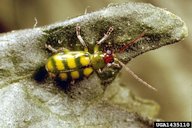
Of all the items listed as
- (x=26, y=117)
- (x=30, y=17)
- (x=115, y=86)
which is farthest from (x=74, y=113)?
A: (x=30, y=17)

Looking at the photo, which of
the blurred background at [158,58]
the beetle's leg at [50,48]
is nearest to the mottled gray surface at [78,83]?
the beetle's leg at [50,48]

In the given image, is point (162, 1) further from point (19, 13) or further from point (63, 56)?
point (63, 56)

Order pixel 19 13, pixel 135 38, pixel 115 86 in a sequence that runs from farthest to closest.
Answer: pixel 19 13, pixel 115 86, pixel 135 38

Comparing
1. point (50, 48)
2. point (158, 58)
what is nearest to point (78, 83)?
point (50, 48)

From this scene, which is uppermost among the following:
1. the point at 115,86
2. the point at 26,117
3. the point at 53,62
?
the point at 53,62

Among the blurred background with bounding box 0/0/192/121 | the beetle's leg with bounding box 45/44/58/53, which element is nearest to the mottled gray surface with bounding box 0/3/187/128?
the beetle's leg with bounding box 45/44/58/53

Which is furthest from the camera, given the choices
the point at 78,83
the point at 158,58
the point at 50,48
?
the point at 158,58

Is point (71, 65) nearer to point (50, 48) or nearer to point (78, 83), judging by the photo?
point (78, 83)
